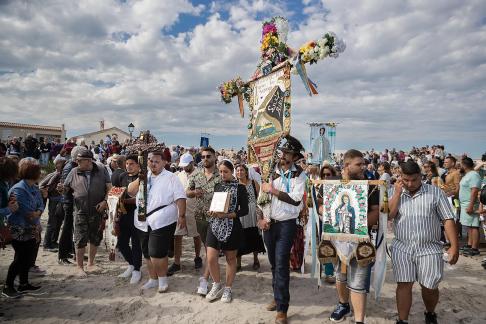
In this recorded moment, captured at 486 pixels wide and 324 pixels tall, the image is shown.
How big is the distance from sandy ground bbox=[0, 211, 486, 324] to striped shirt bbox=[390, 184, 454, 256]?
126cm

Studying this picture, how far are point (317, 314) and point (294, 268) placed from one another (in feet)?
5.72

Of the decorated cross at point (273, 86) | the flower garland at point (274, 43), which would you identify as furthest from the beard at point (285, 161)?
the flower garland at point (274, 43)

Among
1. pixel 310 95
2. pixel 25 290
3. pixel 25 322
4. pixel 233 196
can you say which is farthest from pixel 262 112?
pixel 25 290

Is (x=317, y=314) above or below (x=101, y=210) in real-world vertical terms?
below

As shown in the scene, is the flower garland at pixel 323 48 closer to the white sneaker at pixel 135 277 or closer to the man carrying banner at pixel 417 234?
the man carrying banner at pixel 417 234

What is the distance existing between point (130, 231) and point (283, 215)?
10.3ft

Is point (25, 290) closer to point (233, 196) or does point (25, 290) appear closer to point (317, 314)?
point (233, 196)

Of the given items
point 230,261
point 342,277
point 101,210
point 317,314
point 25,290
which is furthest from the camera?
point 101,210

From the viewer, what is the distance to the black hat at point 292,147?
4270 millimetres

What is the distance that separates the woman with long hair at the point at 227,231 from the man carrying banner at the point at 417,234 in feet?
6.90

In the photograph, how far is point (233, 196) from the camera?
4801 mm

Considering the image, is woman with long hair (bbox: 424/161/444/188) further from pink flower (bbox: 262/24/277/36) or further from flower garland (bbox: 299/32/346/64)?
pink flower (bbox: 262/24/277/36)

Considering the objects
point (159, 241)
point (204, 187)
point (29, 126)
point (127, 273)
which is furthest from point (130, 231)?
point (29, 126)

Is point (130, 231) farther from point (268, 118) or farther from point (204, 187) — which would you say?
point (268, 118)
